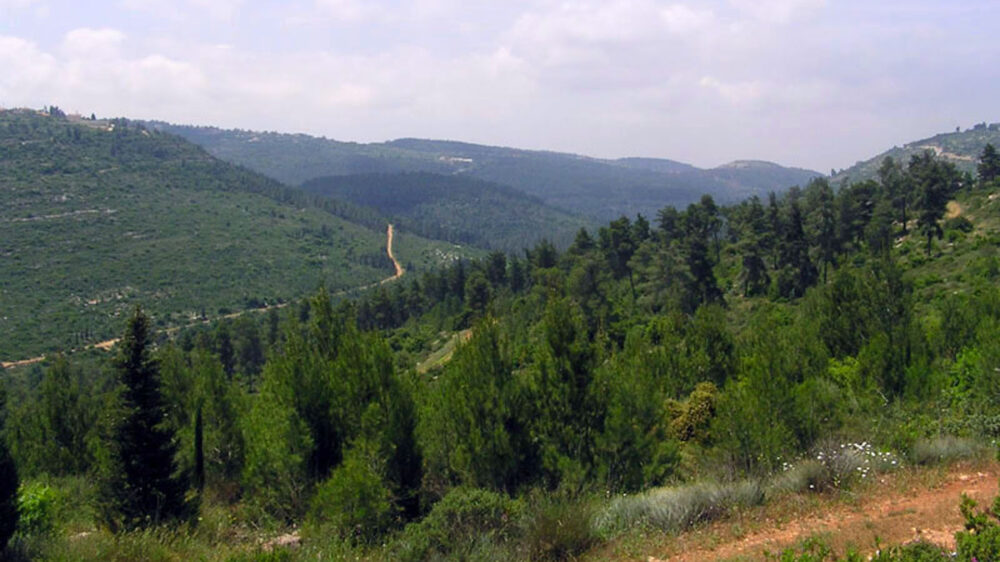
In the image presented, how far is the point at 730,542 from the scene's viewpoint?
7402 mm

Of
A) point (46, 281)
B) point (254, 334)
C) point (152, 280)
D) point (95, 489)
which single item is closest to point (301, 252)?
point (152, 280)

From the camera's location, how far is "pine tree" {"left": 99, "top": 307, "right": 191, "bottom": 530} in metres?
12.2

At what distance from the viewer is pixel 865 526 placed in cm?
729

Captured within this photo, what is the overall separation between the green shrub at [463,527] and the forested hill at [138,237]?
77.2m

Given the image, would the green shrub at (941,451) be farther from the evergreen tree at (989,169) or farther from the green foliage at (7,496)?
the evergreen tree at (989,169)

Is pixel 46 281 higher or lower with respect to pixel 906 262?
lower

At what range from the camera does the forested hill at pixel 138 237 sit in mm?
82375

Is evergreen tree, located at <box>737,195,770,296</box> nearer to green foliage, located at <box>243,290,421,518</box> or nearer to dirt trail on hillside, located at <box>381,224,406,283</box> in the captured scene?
green foliage, located at <box>243,290,421,518</box>

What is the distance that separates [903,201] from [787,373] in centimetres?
4522

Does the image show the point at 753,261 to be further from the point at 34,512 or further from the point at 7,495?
the point at 7,495

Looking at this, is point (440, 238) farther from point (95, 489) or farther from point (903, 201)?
point (95, 489)

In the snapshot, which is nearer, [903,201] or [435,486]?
[435,486]

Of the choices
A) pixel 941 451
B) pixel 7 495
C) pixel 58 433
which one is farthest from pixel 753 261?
pixel 7 495

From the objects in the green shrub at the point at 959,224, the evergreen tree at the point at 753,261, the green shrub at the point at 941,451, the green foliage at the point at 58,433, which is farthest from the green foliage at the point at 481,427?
A: the green shrub at the point at 959,224
